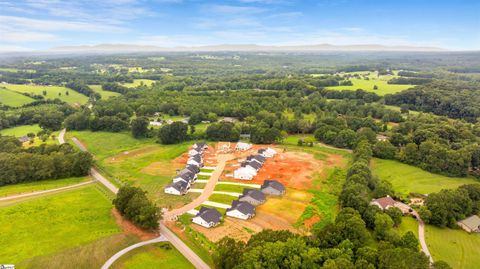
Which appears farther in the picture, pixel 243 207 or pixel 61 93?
pixel 61 93

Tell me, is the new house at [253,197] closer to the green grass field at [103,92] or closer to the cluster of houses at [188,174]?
the cluster of houses at [188,174]

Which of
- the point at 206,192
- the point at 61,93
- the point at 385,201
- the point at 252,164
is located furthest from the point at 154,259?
the point at 61,93

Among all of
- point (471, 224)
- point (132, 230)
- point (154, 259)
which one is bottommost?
point (471, 224)

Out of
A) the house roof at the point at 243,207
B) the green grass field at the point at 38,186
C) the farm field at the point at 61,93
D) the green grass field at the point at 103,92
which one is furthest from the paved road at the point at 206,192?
the green grass field at the point at 103,92

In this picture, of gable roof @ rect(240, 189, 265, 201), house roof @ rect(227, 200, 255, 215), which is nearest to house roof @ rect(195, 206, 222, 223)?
house roof @ rect(227, 200, 255, 215)

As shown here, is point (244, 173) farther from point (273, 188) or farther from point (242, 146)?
point (242, 146)

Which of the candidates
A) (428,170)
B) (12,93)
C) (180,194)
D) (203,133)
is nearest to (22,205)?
(180,194)
